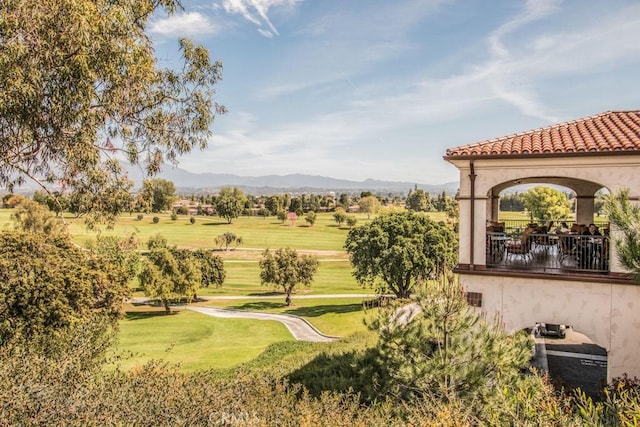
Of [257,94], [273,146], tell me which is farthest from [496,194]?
[273,146]

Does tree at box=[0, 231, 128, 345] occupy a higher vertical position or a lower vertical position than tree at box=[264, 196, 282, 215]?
lower

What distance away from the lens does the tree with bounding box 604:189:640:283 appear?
7516 mm

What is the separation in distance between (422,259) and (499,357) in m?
27.4

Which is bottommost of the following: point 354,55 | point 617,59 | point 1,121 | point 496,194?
point 496,194

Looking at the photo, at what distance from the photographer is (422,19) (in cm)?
1783

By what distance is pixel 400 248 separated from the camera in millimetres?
34750

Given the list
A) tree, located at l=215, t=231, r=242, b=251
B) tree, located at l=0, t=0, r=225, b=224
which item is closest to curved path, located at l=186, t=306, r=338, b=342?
tree, located at l=0, t=0, r=225, b=224

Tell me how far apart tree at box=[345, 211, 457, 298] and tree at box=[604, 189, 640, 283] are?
26563mm

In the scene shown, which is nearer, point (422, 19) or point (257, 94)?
point (422, 19)

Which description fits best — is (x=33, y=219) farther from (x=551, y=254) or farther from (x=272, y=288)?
(x=551, y=254)

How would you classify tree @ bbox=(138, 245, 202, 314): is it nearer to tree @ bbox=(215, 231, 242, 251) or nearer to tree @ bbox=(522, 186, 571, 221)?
tree @ bbox=(215, 231, 242, 251)

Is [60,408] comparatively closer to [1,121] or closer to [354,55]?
[1,121]

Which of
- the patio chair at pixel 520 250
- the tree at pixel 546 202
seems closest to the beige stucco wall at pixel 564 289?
the patio chair at pixel 520 250

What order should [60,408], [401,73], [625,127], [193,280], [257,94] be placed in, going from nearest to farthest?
[60,408] → [625,127] → [401,73] → [257,94] → [193,280]
